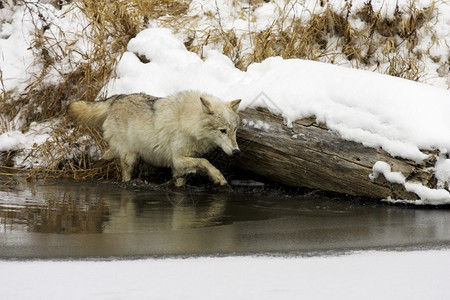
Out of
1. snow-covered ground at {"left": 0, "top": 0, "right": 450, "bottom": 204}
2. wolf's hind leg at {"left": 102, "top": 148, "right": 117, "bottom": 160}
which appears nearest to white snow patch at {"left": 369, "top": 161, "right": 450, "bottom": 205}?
snow-covered ground at {"left": 0, "top": 0, "right": 450, "bottom": 204}

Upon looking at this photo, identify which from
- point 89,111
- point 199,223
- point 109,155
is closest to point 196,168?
point 109,155

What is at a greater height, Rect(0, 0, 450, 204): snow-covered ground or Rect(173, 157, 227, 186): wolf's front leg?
Rect(0, 0, 450, 204): snow-covered ground

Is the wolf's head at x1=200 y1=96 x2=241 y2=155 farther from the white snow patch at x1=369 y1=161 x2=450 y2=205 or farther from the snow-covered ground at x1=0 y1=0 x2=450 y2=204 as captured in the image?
the white snow patch at x1=369 y1=161 x2=450 y2=205

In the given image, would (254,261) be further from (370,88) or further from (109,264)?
(370,88)

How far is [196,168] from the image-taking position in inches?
333

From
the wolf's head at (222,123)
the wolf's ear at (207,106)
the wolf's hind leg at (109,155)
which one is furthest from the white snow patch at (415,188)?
the wolf's hind leg at (109,155)

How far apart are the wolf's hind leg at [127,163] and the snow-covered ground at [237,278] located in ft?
14.5

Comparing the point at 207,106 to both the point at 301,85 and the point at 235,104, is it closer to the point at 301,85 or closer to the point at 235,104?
the point at 235,104

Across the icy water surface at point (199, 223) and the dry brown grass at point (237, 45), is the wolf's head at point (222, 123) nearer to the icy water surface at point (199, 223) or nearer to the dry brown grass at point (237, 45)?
the icy water surface at point (199, 223)

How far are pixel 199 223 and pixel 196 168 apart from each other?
229cm

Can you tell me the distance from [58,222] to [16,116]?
4884mm

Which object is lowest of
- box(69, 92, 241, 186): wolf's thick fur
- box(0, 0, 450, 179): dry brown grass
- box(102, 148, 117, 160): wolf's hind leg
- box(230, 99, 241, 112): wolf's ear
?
box(102, 148, 117, 160): wolf's hind leg

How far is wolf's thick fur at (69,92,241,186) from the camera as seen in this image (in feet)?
26.7

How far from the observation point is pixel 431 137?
268 inches
